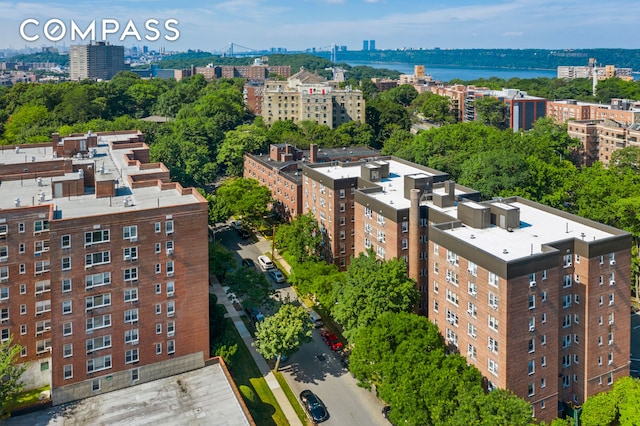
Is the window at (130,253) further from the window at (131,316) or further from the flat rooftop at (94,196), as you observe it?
the window at (131,316)

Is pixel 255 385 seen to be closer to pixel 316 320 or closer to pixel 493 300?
pixel 316 320

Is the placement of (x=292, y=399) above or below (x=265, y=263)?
below

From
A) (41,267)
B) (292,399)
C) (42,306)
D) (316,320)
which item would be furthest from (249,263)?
Result: (41,267)

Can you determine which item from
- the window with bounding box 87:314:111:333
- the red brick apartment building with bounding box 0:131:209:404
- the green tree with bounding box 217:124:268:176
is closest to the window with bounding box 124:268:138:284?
the red brick apartment building with bounding box 0:131:209:404

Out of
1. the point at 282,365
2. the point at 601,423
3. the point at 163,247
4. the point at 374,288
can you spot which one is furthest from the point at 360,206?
the point at 601,423

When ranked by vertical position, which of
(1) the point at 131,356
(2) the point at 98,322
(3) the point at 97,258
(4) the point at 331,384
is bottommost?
(4) the point at 331,384
